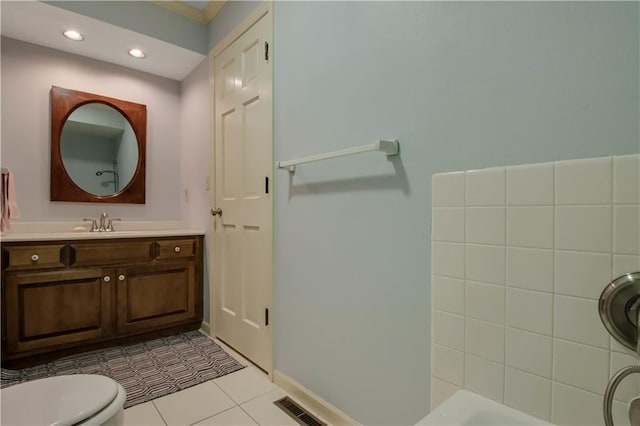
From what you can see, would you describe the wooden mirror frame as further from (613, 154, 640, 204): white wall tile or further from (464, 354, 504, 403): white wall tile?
(613, 154, 640, 204): white wall tile

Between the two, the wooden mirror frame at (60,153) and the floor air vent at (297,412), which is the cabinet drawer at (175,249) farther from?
the floor air vent at (297,412)

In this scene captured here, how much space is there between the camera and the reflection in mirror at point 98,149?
2443 millimetres

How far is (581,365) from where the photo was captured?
71 cm

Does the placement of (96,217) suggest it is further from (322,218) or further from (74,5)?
(322,218)

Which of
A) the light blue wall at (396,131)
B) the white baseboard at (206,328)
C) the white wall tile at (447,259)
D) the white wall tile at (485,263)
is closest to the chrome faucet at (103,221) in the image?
the white baseboard at (206,328)

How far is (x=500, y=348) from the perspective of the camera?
827 millimetres

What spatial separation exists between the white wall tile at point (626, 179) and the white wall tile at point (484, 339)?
40cm

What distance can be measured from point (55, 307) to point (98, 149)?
1.26 m

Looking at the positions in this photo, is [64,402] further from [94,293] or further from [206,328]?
[206,328]

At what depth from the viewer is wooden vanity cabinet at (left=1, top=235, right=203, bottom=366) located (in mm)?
1826

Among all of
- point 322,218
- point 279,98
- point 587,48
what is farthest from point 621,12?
point 279,98

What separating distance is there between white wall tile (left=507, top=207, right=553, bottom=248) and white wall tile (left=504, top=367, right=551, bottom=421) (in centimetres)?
32

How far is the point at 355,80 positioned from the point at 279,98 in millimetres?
560

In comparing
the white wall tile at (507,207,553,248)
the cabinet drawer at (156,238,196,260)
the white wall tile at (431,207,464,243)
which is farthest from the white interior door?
the white wall tile at (507,207,553,248)
